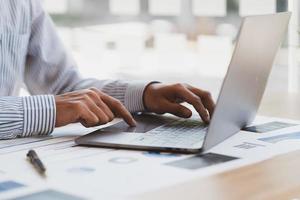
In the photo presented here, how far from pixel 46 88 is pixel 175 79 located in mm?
1195

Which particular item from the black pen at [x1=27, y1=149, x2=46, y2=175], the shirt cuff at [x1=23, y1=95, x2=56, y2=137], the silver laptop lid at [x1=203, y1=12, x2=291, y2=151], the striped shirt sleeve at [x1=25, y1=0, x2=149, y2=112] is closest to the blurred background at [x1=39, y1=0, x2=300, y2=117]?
the striped shirt sleeve at [x1=25, y1=0, x2=149, y2=112]

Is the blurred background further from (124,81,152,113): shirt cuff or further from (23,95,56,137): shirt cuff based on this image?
(23,95,56,137): shirt cuff

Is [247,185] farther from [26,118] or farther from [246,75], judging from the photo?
[26,118]

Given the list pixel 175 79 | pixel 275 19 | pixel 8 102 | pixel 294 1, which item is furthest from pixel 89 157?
pixel 175 79

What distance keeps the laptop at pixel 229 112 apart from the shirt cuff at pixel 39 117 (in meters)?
0.11

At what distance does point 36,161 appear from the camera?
0.94 m

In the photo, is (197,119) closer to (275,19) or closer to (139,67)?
(275,19)

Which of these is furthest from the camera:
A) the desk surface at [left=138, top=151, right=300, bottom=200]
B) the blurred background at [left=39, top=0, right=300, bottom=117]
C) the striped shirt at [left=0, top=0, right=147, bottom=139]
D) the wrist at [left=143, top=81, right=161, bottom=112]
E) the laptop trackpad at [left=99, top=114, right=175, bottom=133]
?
the blurred background at [left=39, top=0, right=300, bottom=117]

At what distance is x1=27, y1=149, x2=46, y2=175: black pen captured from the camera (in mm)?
903

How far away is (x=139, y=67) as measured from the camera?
9.61 feet

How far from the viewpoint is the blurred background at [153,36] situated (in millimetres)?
2561

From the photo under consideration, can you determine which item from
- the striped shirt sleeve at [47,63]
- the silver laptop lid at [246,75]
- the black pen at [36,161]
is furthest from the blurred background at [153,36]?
the black pen at [36,161]

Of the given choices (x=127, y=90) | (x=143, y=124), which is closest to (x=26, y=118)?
(x=143, y=124)

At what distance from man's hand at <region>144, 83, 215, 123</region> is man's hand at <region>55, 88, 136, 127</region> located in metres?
0.14
